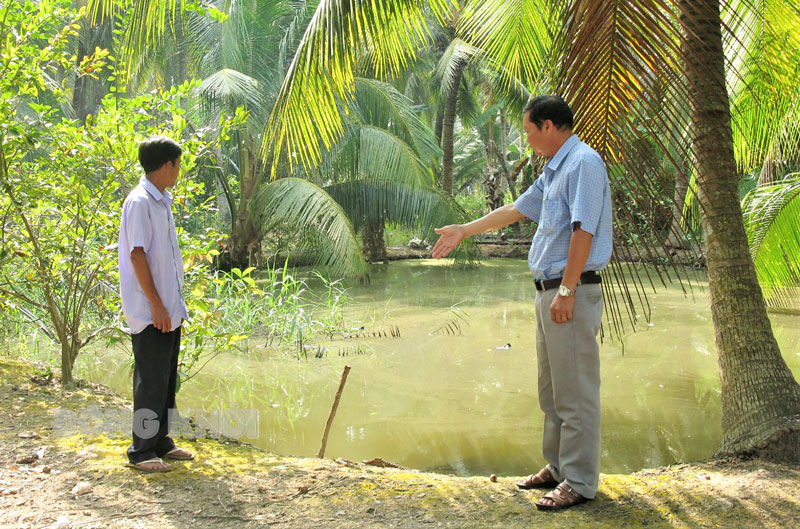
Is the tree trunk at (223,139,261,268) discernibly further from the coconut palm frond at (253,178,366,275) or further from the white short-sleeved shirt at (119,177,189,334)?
the white short-sleeved shirt at (119,177,189,334)

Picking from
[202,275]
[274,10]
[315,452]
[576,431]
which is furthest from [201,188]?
[274,10]

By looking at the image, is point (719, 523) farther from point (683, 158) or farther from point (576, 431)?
point (683, 158)

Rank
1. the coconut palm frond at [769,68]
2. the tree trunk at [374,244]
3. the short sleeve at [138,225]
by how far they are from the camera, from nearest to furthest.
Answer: the short sleeve at [138,225] → the coconut palm frond at [769,68] → the tree trunk at [374,244]

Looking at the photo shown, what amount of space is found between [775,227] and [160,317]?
5425 millimetres

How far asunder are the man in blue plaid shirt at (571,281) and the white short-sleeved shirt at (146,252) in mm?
1818

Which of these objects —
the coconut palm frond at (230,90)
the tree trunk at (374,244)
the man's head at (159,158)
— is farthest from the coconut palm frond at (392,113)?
the man's head at (159,158)

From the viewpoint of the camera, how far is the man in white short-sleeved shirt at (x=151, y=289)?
133 inches

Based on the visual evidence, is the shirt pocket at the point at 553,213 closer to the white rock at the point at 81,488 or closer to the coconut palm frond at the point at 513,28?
the white rock at the point at 81,488

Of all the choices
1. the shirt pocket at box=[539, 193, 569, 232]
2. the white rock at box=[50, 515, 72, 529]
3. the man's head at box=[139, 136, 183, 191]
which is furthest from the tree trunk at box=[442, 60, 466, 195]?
the white rock at box=[50, 515, 72, 529]

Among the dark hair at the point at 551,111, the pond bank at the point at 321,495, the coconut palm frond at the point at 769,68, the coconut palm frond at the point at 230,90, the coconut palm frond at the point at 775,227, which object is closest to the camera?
the pond bank at the point at 321,495

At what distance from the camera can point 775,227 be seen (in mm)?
6254

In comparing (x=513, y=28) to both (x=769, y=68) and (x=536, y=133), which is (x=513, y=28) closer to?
(x=769, y=68)

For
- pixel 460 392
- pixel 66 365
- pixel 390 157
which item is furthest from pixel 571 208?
pixel 390 157

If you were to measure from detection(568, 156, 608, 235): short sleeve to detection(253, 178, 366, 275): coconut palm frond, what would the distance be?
9519mm
